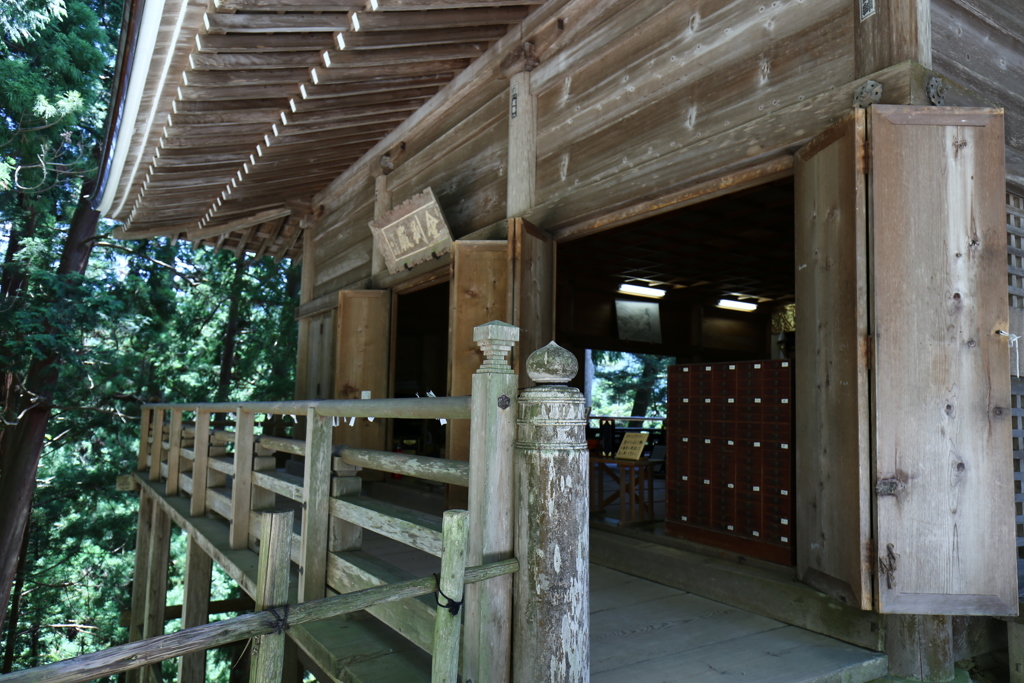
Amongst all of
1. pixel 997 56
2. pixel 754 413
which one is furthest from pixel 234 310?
pixel 997 56

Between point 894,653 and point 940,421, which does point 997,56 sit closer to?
point 940,421

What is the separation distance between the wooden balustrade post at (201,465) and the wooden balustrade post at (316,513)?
98.4 inches

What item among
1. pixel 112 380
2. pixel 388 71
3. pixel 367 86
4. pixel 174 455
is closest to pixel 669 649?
pixel 388 71

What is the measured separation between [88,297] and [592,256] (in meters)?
8.52

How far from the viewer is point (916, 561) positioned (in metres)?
2.43

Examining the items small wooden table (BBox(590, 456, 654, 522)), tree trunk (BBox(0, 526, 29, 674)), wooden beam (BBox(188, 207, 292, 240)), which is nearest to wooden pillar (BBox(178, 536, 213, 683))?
small wooden table (BBox(590, 456, 654, 522))

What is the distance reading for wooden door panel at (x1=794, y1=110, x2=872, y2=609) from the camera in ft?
8.36

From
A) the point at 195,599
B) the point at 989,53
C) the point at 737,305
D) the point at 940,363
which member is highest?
the point at 989,53

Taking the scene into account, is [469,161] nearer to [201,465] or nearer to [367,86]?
[367,86]

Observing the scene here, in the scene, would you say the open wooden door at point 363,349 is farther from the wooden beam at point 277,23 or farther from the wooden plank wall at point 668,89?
the wooden beam at point 277,23

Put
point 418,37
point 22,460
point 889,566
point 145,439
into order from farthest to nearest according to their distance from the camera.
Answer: point 22,460 < point 145,439 < point 418,37 < point 889,566

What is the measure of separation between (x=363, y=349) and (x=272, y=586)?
4.96 metres

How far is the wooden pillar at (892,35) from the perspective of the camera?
258 cm

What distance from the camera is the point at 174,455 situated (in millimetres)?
6422
